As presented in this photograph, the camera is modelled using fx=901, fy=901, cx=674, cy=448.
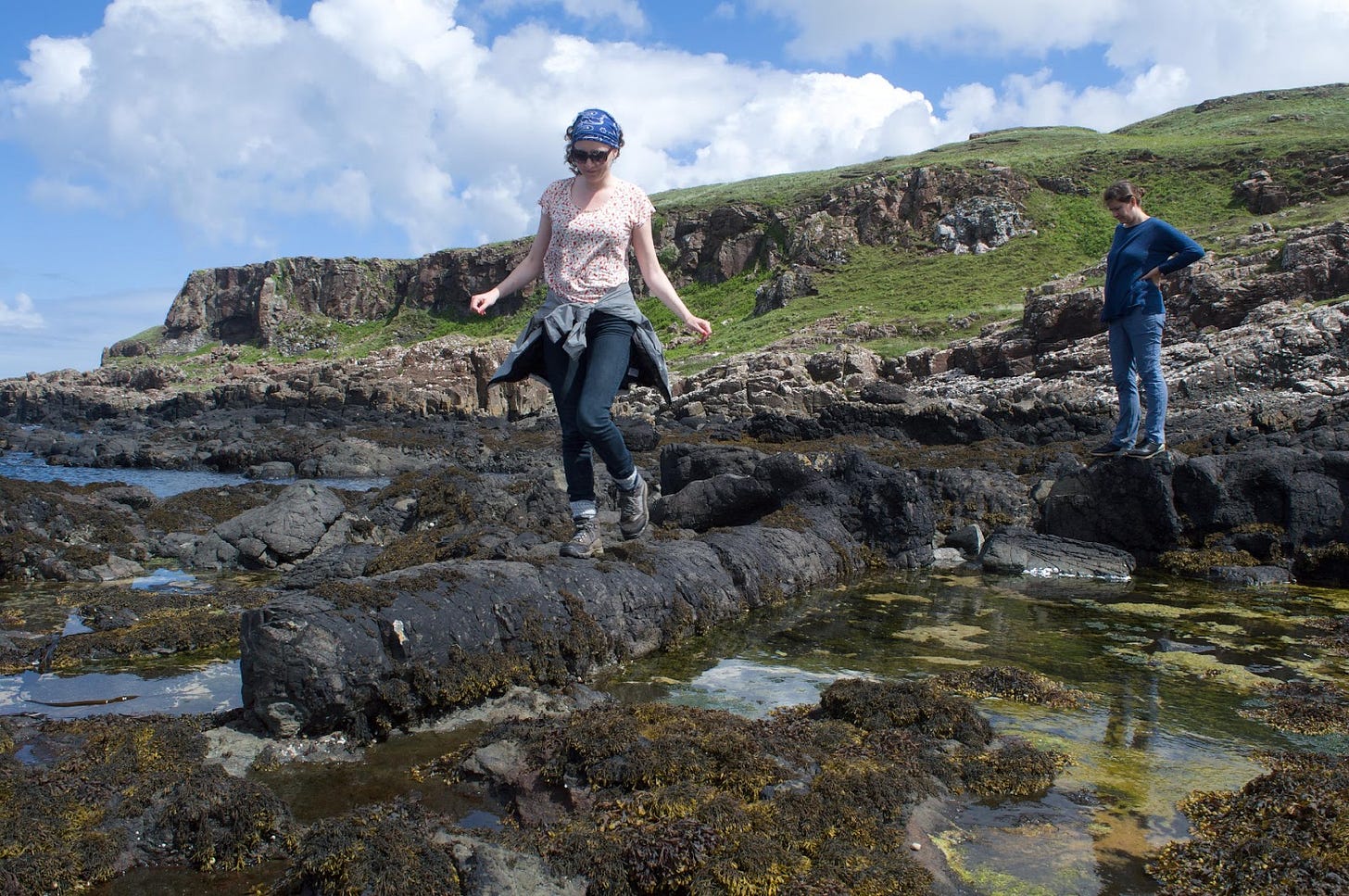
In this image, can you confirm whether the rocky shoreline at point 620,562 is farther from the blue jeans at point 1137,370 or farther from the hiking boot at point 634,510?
the blue jeans at point 1137,370

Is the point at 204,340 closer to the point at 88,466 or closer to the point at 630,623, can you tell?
the point at 88,466

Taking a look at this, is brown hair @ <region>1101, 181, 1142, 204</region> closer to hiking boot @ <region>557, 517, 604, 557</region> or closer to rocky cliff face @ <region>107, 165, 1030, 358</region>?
hiking boot @ <region>557, 517, 604, 557</region>

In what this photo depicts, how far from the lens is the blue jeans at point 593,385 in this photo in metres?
5.31

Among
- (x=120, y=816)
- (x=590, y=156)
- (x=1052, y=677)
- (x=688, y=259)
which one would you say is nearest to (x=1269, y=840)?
(x=1052, y=677)

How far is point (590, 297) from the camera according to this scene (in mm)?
5375

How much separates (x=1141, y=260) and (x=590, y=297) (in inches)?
203

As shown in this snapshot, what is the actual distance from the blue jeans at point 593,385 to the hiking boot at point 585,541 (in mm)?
316

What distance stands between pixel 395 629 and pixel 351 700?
403 millimetres

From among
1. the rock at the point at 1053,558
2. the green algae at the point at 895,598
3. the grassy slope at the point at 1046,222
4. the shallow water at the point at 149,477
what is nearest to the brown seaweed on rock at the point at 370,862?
the green algae at the point at 895,598

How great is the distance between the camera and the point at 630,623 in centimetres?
546

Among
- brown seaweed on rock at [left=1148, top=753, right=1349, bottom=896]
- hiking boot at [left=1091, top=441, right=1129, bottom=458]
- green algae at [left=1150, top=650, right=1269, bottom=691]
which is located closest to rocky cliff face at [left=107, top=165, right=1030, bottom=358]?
hiking boot at [left=1091, top=441, right=1129, bottom=458]

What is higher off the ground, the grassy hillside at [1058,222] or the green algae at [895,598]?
the grassy hillside at [1058,222]

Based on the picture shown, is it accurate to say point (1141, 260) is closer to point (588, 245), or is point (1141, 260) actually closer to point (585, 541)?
point (588, 245)

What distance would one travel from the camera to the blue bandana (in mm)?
5214
